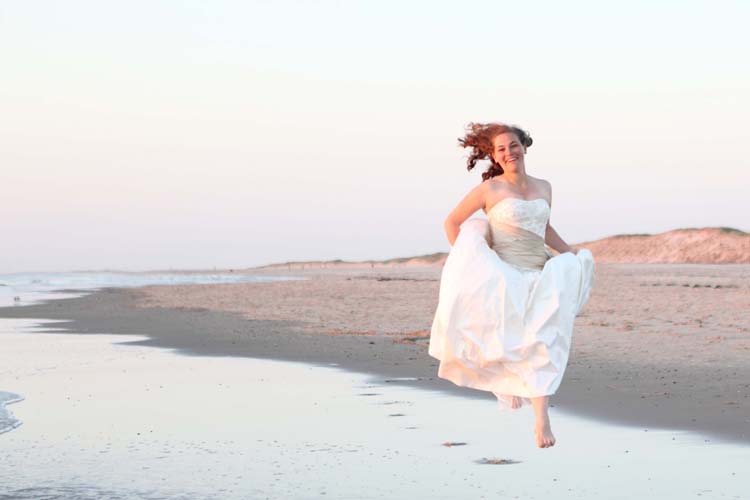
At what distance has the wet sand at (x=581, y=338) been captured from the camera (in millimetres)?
14055

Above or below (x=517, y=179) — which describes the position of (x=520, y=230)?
below

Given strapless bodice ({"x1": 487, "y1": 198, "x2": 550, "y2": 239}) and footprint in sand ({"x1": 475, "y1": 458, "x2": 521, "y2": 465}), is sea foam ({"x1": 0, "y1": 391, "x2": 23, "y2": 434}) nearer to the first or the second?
footprint in sand ({"x1": 475, "y1": 458, "x2": 521, "y2": 465})

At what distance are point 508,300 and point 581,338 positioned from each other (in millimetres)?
16463

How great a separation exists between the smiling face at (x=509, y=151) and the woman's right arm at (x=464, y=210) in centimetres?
22

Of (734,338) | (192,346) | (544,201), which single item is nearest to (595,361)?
(734,338)

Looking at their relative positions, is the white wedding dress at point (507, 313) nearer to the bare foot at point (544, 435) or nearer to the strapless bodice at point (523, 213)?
the strapless bodice at point (523, 213)

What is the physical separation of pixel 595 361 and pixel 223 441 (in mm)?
9367

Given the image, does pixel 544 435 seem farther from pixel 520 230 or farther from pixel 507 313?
pixel 520 230

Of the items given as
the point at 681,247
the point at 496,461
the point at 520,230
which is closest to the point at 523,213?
the point at 520,230

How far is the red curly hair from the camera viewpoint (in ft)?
23.9

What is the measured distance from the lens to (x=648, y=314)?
3020 cm

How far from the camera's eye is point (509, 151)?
24.1ft

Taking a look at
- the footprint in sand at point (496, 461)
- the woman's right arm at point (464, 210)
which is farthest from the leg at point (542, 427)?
the footprint in sand at point (496, 461)

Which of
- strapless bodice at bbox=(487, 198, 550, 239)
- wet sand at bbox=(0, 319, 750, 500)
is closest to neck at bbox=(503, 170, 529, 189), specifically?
strapless bodice at bbox=(487, 198, 550, 239)
